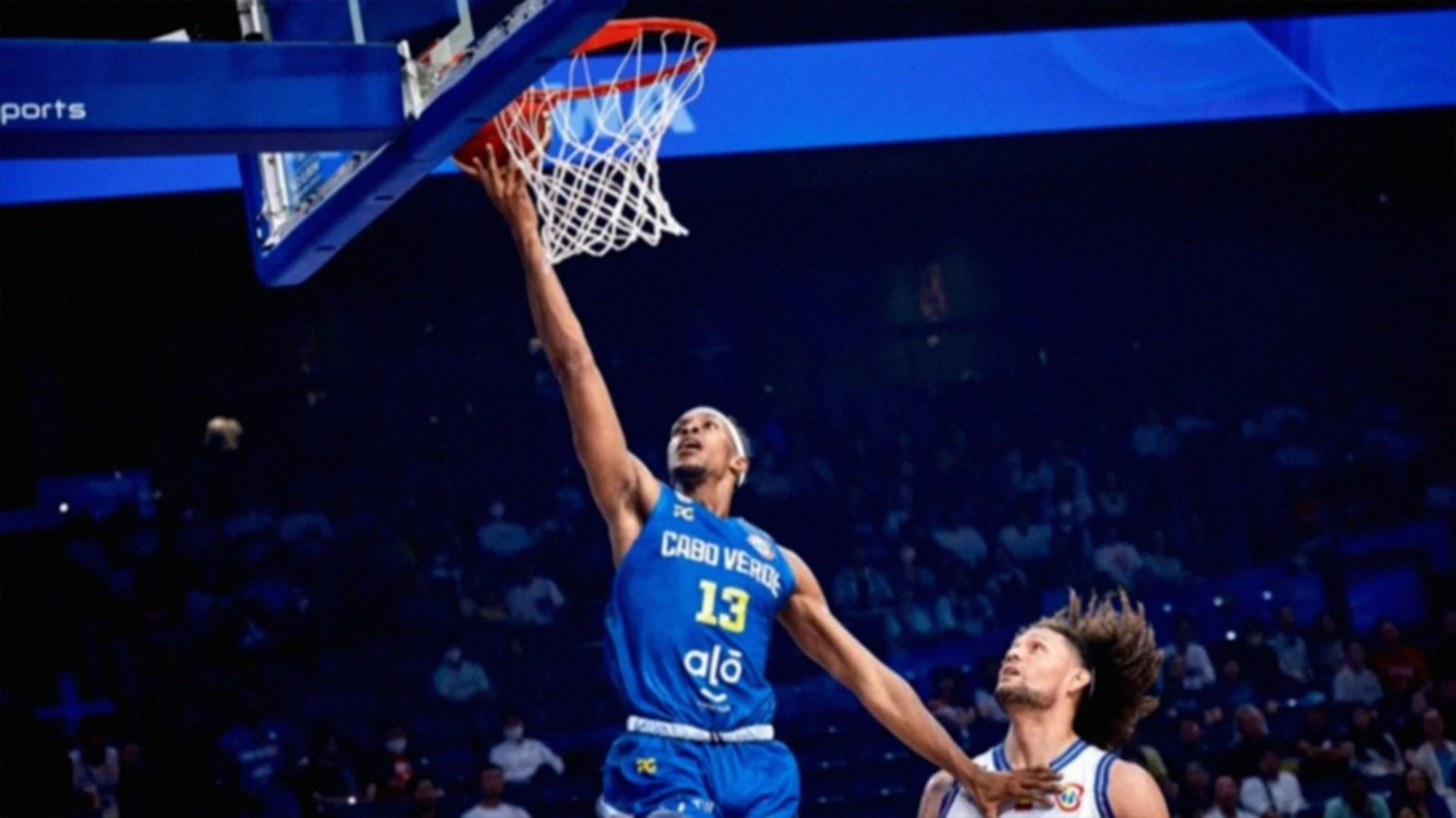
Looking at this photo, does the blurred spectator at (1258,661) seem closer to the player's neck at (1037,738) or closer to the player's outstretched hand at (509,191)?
the player's neck at (1037,738)

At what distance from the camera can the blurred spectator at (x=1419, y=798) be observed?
10.8 metres

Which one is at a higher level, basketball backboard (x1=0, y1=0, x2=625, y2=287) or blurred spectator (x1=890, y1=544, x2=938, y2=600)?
basketball backboard (x1=0, y1=0, x2=625, y2=287)

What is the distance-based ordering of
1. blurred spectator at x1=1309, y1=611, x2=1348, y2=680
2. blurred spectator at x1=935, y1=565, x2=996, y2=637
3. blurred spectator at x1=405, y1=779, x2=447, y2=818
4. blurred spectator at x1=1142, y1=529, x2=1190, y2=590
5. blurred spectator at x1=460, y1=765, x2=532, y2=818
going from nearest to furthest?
blurred spectator at x1=405, y1=779, x2=447, y2=818 < blurred spectator at x1=460, y1=765, x2=532, y2=818 < blurred spectator at x1=1309, y1=611, x2=1348, y2=680 < blurred spectator at x1=935, y1=565, x2=996, y2=637 < blurred spectator at x1=1142, y1=529, x2=1190, y2=590

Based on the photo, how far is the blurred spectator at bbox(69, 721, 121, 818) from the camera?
10.0m

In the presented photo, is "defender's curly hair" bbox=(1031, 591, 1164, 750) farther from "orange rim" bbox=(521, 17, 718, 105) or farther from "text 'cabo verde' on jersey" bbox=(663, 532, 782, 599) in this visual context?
"orange rim" bbox=(521, 17, 718, 105)

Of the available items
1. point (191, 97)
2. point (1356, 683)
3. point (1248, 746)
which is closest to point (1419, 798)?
point (1248, 746)

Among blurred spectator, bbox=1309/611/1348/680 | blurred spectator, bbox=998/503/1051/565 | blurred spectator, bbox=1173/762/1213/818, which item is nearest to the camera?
blurred spectator, bbox=1173/762/1213/818

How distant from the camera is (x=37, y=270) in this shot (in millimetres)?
13258

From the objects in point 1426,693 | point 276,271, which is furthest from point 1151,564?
point 276,271

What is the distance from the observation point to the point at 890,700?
510 cm

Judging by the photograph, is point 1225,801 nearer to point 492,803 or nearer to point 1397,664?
point 1397,664

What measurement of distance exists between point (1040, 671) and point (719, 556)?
825 millimetres

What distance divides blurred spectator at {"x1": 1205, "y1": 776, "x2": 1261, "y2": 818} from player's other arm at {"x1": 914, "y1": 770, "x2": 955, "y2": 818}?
5878 millimetres

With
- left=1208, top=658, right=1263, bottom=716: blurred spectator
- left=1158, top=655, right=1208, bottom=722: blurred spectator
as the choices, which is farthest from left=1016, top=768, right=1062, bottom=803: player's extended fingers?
left=1208, top=658, right=1263, bottom=716: blurred spectator
